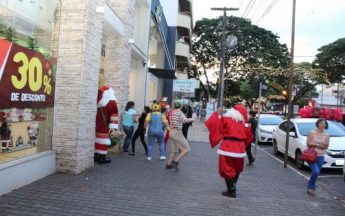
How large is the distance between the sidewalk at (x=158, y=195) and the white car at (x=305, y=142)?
1.21m

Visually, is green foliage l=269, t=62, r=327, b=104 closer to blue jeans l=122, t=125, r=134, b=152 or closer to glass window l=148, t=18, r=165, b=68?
glass window l=148, t=18, r=165, b=68

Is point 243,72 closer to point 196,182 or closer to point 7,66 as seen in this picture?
point 196,182

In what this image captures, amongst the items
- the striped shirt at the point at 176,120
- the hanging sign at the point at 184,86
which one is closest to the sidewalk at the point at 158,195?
the striped shirt at the point at 176,120

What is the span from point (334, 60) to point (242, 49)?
39.9 ft

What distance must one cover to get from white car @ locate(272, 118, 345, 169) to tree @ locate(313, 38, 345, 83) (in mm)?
31450

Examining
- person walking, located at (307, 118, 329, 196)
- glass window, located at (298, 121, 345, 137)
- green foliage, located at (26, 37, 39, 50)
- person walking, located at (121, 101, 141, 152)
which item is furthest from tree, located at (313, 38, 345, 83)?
green foliage, located at (26, 37, 39, 50)

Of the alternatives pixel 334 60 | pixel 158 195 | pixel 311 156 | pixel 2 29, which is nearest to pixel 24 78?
pixel 2 29

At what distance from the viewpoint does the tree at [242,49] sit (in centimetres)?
3478

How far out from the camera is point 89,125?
6.98 metres

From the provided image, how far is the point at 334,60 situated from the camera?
127 feet

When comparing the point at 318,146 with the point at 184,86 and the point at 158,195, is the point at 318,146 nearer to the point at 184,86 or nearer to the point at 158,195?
the point at 158,195

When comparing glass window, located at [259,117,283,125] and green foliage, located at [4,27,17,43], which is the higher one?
green foliage, located at [4,27,17,43]

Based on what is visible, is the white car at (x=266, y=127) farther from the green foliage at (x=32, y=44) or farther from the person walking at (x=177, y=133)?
the green foliage at (x=32, y=44)

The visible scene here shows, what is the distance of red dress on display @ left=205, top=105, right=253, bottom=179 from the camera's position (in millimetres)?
5742
